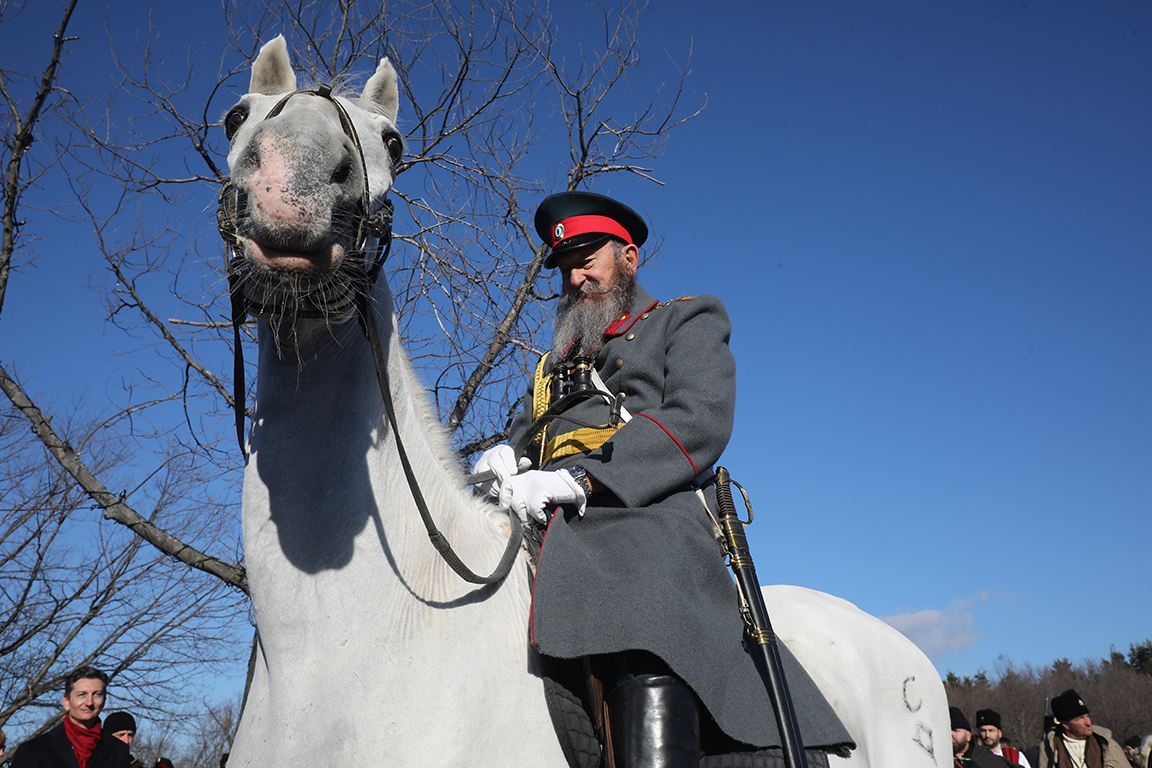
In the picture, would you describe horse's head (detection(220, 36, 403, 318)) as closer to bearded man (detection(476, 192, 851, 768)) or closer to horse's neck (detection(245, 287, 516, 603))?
horse's neck (detection(245, 287, 516, 603))

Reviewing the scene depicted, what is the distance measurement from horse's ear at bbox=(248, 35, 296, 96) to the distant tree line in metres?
45.5

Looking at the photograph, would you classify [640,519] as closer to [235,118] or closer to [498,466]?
[498,466]

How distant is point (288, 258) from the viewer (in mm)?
2156

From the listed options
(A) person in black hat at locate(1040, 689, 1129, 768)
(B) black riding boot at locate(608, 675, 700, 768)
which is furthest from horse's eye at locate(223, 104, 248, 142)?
(A) person in black hat at locate(1040, 689, 1129, 768)

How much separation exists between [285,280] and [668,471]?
1.65 metres

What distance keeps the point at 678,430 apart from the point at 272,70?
78.5 inches

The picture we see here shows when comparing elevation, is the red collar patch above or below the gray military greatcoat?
above

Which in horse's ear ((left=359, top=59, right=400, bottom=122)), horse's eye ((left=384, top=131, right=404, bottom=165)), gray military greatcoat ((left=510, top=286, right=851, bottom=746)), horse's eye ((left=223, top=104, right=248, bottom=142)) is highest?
horse's ear ((left=359, top=59, right=400, bottom=122))

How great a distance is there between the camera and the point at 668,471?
3.21 m

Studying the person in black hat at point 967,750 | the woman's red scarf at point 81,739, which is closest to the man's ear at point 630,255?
the woman's red scarf at point 81,739

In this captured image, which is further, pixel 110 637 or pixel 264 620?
pixel 110 637

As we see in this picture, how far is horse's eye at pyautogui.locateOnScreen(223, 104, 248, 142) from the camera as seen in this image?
259cm

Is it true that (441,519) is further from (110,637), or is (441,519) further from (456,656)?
(110,637)

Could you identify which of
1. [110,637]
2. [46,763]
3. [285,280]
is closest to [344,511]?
[285,280]
